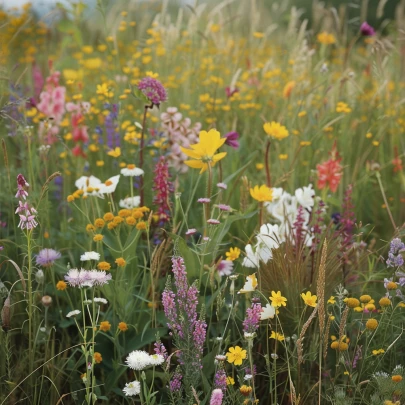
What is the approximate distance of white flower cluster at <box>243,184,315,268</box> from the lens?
2.04m

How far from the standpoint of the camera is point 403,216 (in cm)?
321

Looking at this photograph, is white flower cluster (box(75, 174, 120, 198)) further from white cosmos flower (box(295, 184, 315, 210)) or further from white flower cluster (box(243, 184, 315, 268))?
white cosmos flower (box(295, 184, 315, 210))

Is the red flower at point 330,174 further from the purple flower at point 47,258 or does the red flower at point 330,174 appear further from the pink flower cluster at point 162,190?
the purple flower at point 47,258

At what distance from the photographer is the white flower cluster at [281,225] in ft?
6.68

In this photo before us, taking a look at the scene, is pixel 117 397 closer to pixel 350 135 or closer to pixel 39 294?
pixel 39 294

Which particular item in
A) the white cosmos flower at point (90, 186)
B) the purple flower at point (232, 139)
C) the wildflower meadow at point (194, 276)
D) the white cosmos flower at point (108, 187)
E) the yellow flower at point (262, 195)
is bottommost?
the wildflower meadow at point (194, 276)

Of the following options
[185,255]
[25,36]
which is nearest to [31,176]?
[185,255]

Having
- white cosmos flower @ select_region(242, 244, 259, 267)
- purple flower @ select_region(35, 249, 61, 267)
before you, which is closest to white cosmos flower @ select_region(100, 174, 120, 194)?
purple flower @ select_region(35, 249, 61, 267)

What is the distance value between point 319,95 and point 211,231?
2638mm

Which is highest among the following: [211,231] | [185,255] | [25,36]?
[211,231]

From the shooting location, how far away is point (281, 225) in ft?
7.51

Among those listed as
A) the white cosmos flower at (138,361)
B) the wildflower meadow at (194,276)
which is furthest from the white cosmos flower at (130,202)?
the white cosmos flower at (138,361)

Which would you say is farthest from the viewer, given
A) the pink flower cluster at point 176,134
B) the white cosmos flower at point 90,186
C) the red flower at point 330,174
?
the pink flower cluster at point 176,134

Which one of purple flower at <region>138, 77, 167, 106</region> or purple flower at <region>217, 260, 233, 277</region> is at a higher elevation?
purple flower at <region>138, 77, 167, 106</region>
